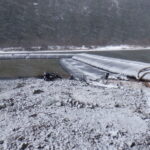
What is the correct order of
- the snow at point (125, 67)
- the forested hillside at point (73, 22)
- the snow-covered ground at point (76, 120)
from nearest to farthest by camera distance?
the snow-covered ground at point (76, 120) < the snow at point (125, 67) < the forested hillside at point (73, 22)

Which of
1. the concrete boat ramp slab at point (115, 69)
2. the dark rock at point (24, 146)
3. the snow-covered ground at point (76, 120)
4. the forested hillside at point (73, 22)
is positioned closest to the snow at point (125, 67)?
the concrete boat ramp slab at point (115, 69)

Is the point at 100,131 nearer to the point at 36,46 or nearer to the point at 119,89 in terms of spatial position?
the point at 119,89

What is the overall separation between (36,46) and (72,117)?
123 ft

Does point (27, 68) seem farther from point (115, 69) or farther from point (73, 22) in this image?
point (73, 22)

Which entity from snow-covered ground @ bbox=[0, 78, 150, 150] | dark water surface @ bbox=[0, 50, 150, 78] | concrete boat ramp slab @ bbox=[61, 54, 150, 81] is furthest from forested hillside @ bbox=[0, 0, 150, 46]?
snow-covered ground @ bbox=[0, 78, 150, 150]

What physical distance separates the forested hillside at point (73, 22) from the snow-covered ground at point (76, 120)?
117ft

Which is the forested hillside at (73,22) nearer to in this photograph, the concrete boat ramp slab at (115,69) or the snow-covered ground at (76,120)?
the concrete boat ramp slab at (115,69)

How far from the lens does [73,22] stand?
175ft

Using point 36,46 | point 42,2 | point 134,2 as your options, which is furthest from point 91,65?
point 134,2

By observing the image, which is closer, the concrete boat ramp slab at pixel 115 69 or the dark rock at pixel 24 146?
the dark rock at pixel 24 146

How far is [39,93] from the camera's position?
9.15 meters

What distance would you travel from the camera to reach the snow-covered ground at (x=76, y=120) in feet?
18.0

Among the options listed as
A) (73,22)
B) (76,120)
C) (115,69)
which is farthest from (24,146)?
(73,22)

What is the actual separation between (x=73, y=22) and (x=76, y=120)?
158 feet
